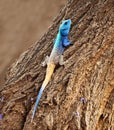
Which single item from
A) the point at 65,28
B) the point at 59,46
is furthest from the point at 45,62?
the point at 65,28

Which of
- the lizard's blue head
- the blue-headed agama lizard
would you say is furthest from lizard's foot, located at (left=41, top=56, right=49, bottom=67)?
the lizard's blue head

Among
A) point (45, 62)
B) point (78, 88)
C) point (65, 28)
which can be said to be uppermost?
point (65, 28)

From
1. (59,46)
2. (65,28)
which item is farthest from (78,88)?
(65,28)

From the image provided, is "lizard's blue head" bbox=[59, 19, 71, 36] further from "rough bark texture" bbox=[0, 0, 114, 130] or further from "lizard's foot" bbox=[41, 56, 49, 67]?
"lizard's foot" bbox=[41, 56, 49, 67]

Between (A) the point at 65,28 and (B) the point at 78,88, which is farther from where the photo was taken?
A: (A) the point at 65,28

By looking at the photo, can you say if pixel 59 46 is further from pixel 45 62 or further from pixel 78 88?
pixel 78 88

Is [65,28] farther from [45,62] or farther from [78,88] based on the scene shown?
[78,88]

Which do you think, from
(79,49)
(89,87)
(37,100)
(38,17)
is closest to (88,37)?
(79,49)

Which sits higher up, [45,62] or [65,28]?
[65,28]
